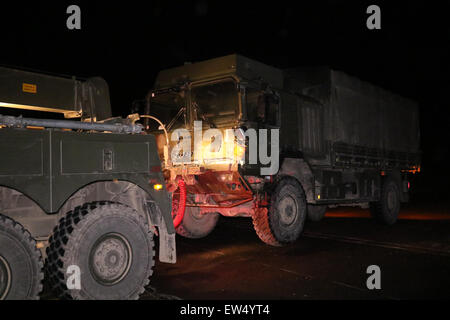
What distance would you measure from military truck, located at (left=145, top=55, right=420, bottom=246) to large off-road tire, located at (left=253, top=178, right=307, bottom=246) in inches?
0.8

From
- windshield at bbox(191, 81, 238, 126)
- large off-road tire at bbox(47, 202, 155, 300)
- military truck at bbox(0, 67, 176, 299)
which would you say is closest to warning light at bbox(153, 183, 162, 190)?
military truck at bbox(0, 67, 176, 299)

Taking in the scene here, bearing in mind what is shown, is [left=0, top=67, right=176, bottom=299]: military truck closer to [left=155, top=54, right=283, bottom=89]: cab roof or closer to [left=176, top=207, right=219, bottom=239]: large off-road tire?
[left=155, top=54, right=283, bottom=89]: cab roof

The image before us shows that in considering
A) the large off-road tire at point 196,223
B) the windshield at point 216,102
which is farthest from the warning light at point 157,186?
the large off-road tire at point 196,223

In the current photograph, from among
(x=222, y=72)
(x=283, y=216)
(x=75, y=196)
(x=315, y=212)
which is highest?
(x=222, y=72)

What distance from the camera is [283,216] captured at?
8.55 metres

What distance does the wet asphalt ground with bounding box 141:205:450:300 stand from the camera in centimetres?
526

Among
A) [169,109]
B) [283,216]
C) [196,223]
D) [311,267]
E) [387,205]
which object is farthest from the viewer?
[387,205]

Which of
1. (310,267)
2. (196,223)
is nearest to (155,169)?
(310,267)

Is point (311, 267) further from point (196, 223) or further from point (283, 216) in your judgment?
point (196, 223)

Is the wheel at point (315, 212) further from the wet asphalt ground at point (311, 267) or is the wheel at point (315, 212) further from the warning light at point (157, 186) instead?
the warning light at point (157, 186)

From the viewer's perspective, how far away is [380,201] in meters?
12.3

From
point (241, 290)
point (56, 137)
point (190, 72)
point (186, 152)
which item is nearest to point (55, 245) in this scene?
point (56, 137)

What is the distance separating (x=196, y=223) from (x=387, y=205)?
623 centimetres

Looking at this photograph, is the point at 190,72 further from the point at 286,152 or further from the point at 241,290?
the point at 241,290
